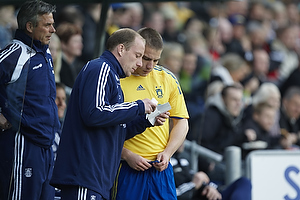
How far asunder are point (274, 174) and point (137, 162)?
1.85 meters

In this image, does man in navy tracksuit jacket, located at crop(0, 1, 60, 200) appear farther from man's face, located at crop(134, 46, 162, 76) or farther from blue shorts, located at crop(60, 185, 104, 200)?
man's face, located at crop(134, 46, 162, 76)

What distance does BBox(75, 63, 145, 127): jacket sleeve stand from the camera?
3.07 m

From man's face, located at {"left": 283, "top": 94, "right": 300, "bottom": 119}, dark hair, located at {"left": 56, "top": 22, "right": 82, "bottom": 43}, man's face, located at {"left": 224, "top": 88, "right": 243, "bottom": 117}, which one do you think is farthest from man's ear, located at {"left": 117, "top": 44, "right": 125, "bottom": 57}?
man's face, located at {"left": 283, "top": 94, "right": 300, "bottom": 119}

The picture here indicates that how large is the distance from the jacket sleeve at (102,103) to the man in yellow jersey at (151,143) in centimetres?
48

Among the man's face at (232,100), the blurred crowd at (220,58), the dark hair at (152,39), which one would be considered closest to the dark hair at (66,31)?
the blurred crowd at (220,58)

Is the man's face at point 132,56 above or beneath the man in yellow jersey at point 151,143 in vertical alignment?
above

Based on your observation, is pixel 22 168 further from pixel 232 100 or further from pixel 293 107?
pixel 293 107

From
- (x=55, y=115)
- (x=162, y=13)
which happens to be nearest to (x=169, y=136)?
(x=55, y=115)

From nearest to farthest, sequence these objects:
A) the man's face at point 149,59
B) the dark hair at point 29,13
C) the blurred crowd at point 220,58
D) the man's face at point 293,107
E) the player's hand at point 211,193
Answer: the dark hair at point 29,13 < the man's face at point 149,59 < the player's hand at point 211,193 < the blurred crowd at point 220,58 < the man's face at point 293,107

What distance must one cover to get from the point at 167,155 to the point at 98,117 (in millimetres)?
802

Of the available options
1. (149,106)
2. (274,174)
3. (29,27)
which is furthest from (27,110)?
(274,174)

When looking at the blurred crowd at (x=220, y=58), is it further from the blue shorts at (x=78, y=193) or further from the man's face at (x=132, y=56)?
the blue shorts at (x=78, y=193)

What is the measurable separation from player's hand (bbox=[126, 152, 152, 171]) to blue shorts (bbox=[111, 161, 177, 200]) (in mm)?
85

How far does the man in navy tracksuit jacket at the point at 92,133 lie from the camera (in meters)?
3.08
